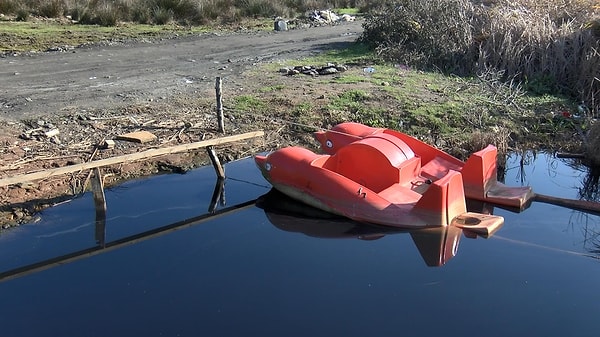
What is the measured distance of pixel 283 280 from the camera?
5625mm

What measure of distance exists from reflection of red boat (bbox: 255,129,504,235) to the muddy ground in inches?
67.2

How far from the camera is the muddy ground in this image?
7543 mm

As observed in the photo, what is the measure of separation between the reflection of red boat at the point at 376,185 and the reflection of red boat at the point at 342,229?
3.4 inches

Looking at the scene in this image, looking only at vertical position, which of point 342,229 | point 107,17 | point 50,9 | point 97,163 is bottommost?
point 342,229

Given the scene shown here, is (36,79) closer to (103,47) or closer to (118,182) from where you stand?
(103,47)

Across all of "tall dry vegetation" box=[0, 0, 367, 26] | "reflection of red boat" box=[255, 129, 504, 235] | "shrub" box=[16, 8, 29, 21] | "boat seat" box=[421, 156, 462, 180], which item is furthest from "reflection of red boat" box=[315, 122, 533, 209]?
"shrub" box=[16, 8, 29, 21]

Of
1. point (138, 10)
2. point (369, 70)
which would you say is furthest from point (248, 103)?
point (138, 10)

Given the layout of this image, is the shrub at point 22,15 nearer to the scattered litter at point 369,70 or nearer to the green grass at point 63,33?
the green grass at point 63,33

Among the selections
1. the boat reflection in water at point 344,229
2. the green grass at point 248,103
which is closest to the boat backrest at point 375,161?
the boat reflection in water at point 344,229

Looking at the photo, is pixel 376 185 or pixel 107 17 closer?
pixel 376 185

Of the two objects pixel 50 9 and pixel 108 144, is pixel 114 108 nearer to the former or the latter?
pixel 108 144

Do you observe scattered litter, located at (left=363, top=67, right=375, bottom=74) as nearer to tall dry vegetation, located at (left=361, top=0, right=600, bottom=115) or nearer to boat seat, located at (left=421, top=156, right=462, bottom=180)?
tall dry vegetation, located at (left=361, top=0, right=600, bottom=115)

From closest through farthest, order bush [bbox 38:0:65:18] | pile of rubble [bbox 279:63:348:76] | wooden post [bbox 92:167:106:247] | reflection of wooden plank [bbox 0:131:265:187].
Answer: reflection of wooden plank [bbox 0:131:265:187]
wooden post [bbox 92:167:106:247]
pile of rubble [bbox 279:63:348:76]
bush [bbox 38:0:65:18]

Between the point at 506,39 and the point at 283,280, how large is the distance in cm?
831
